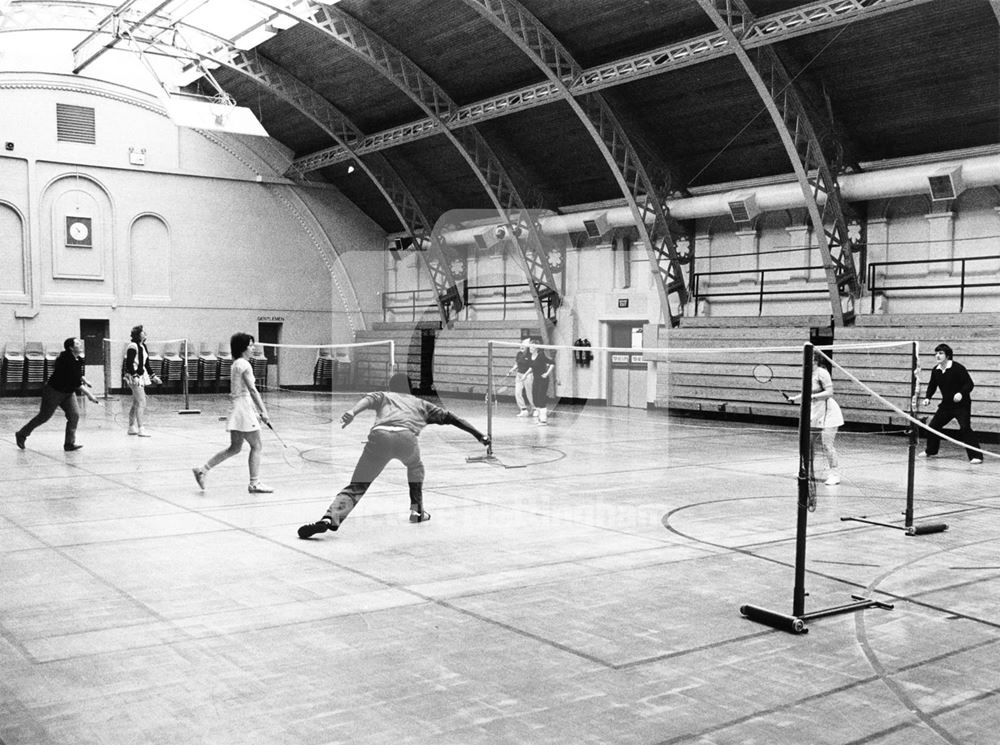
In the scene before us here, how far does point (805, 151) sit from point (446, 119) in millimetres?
10754

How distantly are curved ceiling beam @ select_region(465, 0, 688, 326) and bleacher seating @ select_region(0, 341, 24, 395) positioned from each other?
1982cm

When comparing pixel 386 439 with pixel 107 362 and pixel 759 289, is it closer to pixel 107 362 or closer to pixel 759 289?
pixel 759 289

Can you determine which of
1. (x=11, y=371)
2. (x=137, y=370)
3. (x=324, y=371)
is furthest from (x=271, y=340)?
(x=137, y=370)

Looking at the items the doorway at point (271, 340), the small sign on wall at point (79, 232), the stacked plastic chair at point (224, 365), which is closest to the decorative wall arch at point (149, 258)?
the small sign on wall at point (79, 232)

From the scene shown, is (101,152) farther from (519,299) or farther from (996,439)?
(996,439)

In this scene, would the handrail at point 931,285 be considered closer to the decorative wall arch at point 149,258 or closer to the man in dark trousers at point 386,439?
the man in dark trousers at point 386,439

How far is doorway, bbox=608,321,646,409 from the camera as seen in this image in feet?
94.9

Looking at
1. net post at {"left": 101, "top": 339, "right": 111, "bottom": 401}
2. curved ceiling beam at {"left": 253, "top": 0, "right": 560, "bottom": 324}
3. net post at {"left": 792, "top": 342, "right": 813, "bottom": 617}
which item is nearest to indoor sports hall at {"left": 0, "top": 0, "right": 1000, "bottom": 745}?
net post at {"left": 792, "top": 342, "right": 813, "bottom": 617}

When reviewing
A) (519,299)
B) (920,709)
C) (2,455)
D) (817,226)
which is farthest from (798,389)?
(920,709)

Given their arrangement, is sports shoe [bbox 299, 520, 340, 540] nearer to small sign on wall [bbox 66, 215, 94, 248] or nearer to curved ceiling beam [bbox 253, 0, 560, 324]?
curved ceiling beam [bbox 253, 0, 560, 324]

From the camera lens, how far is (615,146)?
25516 millimetres

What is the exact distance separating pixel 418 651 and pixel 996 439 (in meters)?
18.1

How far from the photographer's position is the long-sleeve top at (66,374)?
1659 centimetres

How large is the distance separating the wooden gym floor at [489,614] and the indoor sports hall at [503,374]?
0.15 ft
